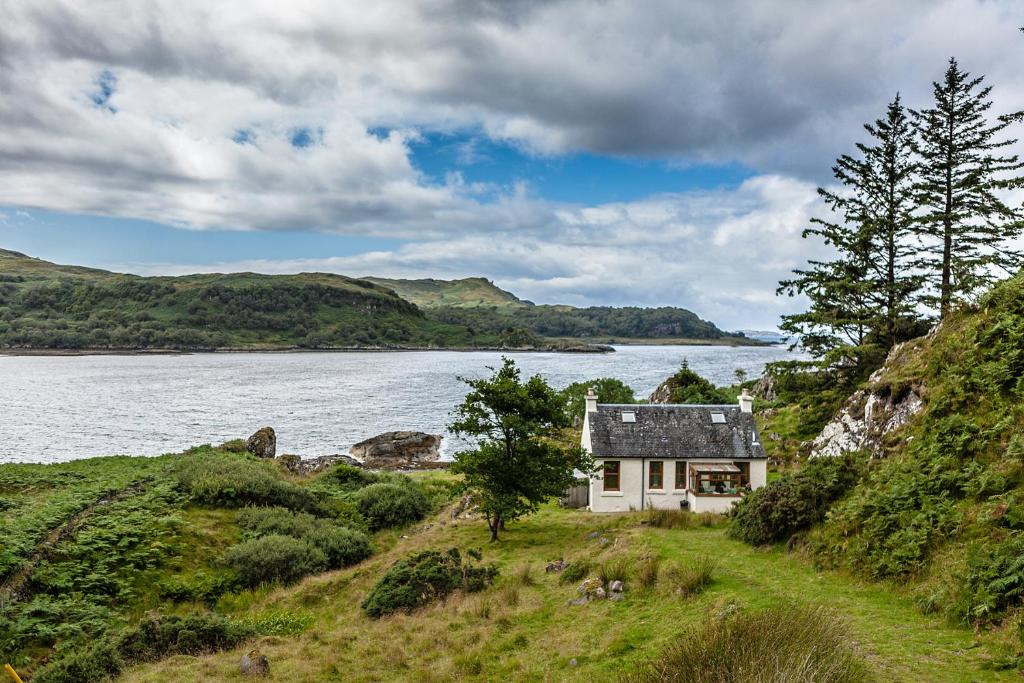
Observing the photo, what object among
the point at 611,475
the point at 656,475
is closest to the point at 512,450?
the point at 611,475

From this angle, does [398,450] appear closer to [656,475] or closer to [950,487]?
[656,475]

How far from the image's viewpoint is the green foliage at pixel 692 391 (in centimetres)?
5997

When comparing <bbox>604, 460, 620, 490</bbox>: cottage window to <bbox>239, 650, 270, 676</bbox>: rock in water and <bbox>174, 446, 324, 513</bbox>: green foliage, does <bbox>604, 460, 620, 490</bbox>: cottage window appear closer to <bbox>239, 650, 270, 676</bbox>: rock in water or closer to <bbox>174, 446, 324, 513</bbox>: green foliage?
<bbox>174, 446, 324, 513</bbox>: green foliage

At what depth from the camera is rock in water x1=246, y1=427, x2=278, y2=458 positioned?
5262 cm

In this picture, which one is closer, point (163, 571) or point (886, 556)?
point (886, 556)

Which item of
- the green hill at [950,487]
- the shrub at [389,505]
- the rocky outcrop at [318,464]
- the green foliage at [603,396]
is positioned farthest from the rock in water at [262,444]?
the green hill at [950,487]

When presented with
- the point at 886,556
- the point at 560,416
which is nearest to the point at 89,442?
the point at 560,416

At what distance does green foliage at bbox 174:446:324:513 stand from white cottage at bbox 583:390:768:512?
1589 cm

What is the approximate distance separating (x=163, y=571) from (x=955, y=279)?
40.1 m

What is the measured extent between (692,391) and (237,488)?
4507cm

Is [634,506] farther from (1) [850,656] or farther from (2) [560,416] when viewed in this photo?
(1) [850,656]

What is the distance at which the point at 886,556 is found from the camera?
14.3m

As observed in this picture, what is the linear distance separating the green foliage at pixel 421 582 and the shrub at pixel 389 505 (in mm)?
13382

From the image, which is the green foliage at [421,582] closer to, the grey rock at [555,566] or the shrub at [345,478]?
the grey rock at [555,566]
